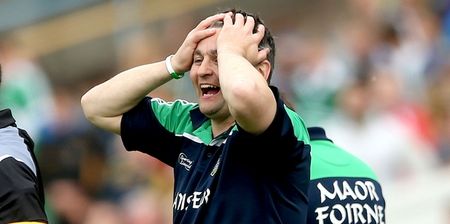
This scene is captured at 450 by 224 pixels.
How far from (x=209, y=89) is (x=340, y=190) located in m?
1.00

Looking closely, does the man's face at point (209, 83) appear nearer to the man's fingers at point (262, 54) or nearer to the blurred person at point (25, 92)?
the man's fingers at point (262, 54)

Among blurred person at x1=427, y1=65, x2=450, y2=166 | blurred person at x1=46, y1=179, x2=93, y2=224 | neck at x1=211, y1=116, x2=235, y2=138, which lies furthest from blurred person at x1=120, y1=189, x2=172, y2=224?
neck at x1=211, y1=116, x2=235, y2=138

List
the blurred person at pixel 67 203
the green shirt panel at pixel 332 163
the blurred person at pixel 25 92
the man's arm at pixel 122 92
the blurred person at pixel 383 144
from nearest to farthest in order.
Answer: the man's arm at pixel 122 92 < the green shirt panel at pixel 332 163 < the blurred person at pixel 383 144 < the blurred person at pixel 67 203 < the blurred person at pixel 25 92

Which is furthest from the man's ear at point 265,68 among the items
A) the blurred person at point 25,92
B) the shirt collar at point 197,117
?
the blurred person at point 25,92

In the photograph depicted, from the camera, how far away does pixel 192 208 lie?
6.42m

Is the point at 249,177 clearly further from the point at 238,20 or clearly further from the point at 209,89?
the point at 238,20

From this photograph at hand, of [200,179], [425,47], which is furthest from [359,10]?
[200,179]

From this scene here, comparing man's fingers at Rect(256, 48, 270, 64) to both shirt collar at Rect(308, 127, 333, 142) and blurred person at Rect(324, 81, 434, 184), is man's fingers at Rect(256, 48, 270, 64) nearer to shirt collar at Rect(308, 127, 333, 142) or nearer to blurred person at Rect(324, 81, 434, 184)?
shirt collar at Rect(308, 127, 333, 142)

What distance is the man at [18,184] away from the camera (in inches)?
242

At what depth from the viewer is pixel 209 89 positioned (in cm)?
647

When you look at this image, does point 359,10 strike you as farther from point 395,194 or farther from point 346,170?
point 346,170

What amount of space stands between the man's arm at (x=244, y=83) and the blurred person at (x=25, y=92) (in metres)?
6.71

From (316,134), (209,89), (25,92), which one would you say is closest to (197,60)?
(209,89)

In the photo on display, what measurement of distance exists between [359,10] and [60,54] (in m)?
4.11
